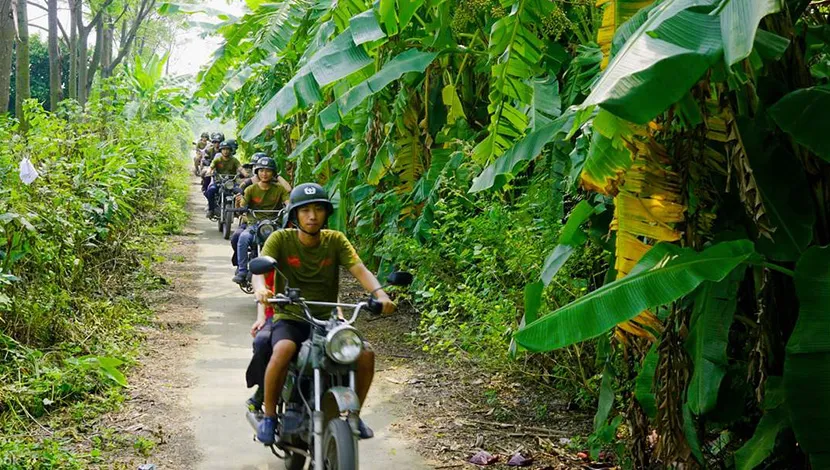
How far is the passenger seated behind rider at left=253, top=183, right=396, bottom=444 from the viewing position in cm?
546

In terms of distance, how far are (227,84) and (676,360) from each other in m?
6.75

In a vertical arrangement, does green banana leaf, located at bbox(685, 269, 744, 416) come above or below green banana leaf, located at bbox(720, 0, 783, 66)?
below

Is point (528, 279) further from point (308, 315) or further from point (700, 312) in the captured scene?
point (700, 312)

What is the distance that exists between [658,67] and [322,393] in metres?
3.16

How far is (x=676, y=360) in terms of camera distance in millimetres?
4246

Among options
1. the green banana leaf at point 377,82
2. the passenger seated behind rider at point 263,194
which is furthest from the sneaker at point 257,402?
the passenger seated behind rider at point 263,194

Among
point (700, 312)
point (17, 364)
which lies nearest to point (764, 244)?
point (700, 312)

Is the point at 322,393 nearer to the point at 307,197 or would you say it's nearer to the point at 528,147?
the point at 307,197

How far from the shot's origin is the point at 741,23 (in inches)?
111

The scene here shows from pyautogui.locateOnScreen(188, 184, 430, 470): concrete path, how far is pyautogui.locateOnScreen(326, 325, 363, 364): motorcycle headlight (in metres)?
1.39

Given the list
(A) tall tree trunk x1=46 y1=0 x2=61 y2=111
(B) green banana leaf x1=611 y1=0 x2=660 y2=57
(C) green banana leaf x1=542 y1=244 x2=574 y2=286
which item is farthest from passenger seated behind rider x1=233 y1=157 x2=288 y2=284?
(A) tall tree trunk x1=46 y1=0 x2=61 y2=111

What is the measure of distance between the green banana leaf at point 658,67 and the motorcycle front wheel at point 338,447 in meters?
2.63

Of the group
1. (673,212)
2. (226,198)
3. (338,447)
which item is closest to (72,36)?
(226,198)

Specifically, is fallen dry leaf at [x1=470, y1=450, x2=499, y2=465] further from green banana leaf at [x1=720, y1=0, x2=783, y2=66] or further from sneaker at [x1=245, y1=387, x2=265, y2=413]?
green banana leaf at [x1=720, y1=0, x2=783, y2=66]
